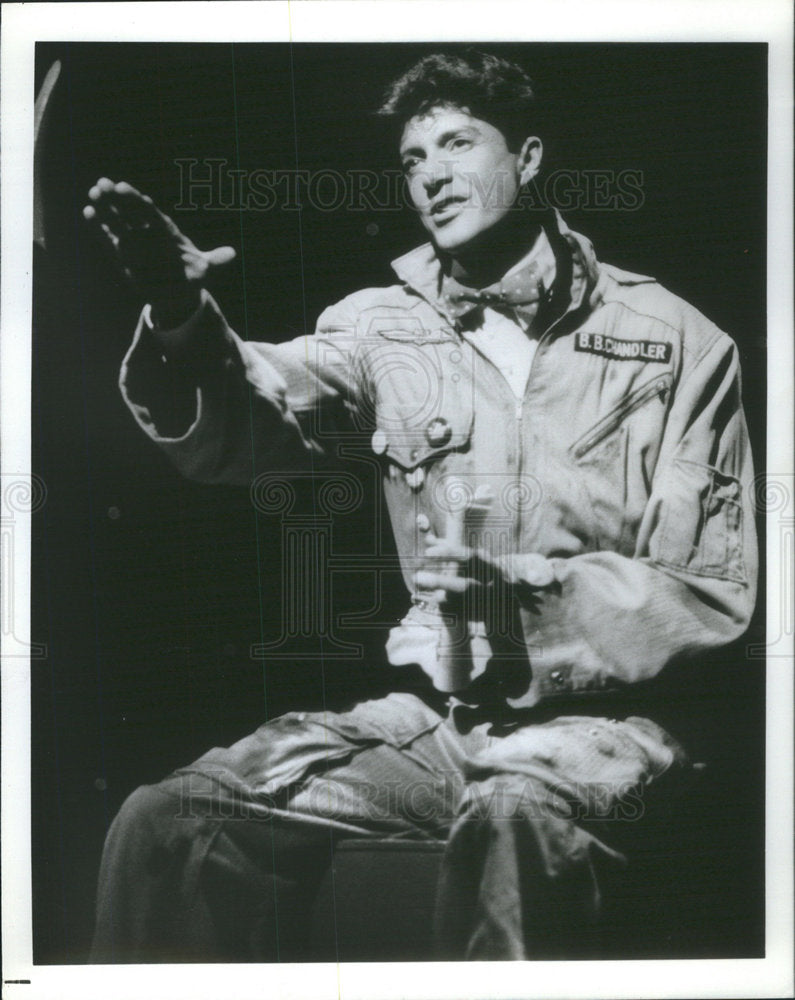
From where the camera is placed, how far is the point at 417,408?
6.60 feet

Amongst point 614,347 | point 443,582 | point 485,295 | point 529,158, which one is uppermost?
point 529,158

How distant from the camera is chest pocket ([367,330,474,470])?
79.1 inches

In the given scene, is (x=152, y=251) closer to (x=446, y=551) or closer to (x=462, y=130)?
(x=462, y=130)

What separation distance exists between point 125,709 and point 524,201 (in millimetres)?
1502

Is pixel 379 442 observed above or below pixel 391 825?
above

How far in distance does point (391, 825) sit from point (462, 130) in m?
1.61

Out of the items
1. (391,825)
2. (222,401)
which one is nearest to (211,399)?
(222,401)

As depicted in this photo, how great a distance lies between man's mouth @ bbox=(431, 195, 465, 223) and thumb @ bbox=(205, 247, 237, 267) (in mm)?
476

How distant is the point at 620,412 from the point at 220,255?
3.28 ft

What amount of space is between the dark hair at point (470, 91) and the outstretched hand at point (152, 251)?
1.76 feet

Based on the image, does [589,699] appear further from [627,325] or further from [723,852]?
[627,325]

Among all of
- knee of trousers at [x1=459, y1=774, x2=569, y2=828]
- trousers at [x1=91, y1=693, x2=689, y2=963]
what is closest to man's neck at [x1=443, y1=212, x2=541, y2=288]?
trousers at [x1=91, y1=693, x2=689, y2=963]

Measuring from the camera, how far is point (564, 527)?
200 centimetres

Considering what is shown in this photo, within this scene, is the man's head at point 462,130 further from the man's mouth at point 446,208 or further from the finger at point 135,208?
the finger at point 135,208
